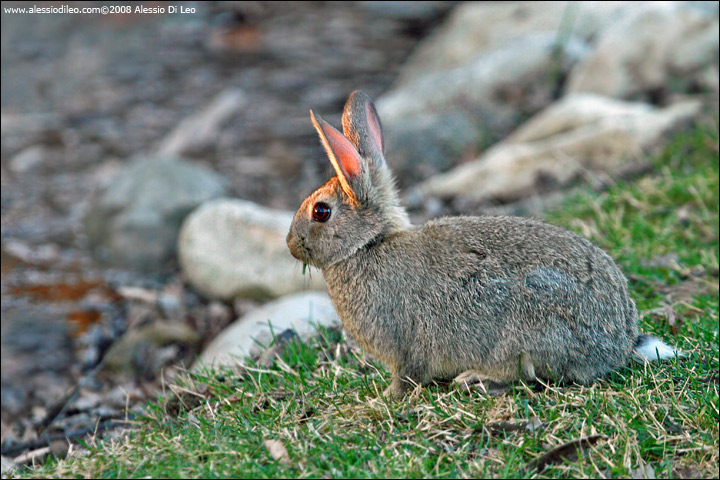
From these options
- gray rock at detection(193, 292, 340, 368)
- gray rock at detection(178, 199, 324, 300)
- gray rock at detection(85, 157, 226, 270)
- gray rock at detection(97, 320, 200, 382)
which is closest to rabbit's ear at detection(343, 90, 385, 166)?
gray rock at detection(193, 292, 340, 368)

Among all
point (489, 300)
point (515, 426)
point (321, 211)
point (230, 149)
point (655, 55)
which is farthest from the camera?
point (230, 149)

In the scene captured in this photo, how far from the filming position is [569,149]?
10.2 meters

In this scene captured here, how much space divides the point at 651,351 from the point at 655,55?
7.40m

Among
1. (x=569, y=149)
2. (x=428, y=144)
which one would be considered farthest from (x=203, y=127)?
(x=569, y=149)

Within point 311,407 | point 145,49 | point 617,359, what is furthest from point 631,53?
point 145,49

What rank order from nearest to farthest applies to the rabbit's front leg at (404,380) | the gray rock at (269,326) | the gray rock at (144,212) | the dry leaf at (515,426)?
1. the dry leaf at (515,426)
2. the rabbit's front leg at (404,380)
3. the gray rock at (269,326)
4. the gray rock at (144,212)

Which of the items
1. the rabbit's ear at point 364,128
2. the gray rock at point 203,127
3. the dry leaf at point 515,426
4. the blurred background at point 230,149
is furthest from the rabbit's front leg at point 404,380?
the gray rock at point 203,127

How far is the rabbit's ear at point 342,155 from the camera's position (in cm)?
476

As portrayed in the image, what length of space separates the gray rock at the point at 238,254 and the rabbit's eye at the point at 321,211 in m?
3.78

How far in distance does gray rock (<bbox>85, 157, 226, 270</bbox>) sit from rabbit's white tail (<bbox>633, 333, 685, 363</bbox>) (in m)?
7.14

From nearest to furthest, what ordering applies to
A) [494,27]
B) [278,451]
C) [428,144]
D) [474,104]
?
1. [278,451]
2. [428,144]
3. [474,104]
4. [494,27]

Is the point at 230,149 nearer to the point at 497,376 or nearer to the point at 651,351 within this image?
the point at 497,376

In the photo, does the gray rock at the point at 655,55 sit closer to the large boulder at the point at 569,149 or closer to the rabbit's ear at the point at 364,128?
the large boulder at the point at 569,149

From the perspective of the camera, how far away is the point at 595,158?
998 centimetres
